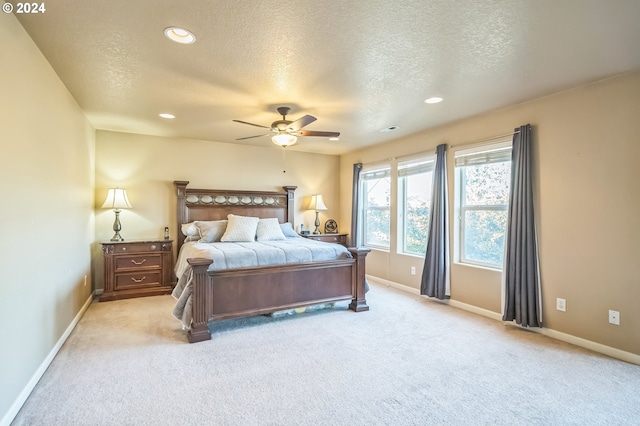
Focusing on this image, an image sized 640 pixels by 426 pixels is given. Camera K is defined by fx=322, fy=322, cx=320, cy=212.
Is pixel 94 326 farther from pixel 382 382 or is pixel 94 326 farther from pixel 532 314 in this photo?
pixel 532 314

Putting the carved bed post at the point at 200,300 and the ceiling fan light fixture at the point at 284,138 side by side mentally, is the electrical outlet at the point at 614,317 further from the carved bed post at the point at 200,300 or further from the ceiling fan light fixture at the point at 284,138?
the carved bed post at the point at 200,300

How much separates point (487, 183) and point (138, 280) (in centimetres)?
496

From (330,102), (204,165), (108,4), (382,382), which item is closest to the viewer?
(108,4)

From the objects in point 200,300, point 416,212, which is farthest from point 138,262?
point 416,212

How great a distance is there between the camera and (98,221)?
482cm

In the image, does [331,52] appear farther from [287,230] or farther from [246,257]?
[287,230]

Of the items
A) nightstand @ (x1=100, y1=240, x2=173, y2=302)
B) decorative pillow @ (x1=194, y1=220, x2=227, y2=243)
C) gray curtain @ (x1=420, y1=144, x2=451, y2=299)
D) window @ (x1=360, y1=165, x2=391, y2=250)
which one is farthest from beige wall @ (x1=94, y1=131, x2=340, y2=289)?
gray curtain @ (x1=420, y1=144, x2=451, y2=299)

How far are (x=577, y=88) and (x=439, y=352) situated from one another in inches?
111

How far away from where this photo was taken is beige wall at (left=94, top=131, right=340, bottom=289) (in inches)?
192

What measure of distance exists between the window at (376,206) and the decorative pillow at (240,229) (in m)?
2.18

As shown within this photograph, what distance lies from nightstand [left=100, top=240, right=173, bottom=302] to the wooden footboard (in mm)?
1974

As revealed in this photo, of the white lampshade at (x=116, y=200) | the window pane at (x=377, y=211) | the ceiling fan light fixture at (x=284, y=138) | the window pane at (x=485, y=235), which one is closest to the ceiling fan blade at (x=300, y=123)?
the ceiling fan light fixture at (x=284, y=138)

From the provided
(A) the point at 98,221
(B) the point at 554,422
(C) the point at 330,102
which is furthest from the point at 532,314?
(A) the point at 98,221

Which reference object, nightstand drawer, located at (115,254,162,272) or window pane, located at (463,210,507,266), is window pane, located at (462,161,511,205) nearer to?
window pane, located at (463,210,507,266)
